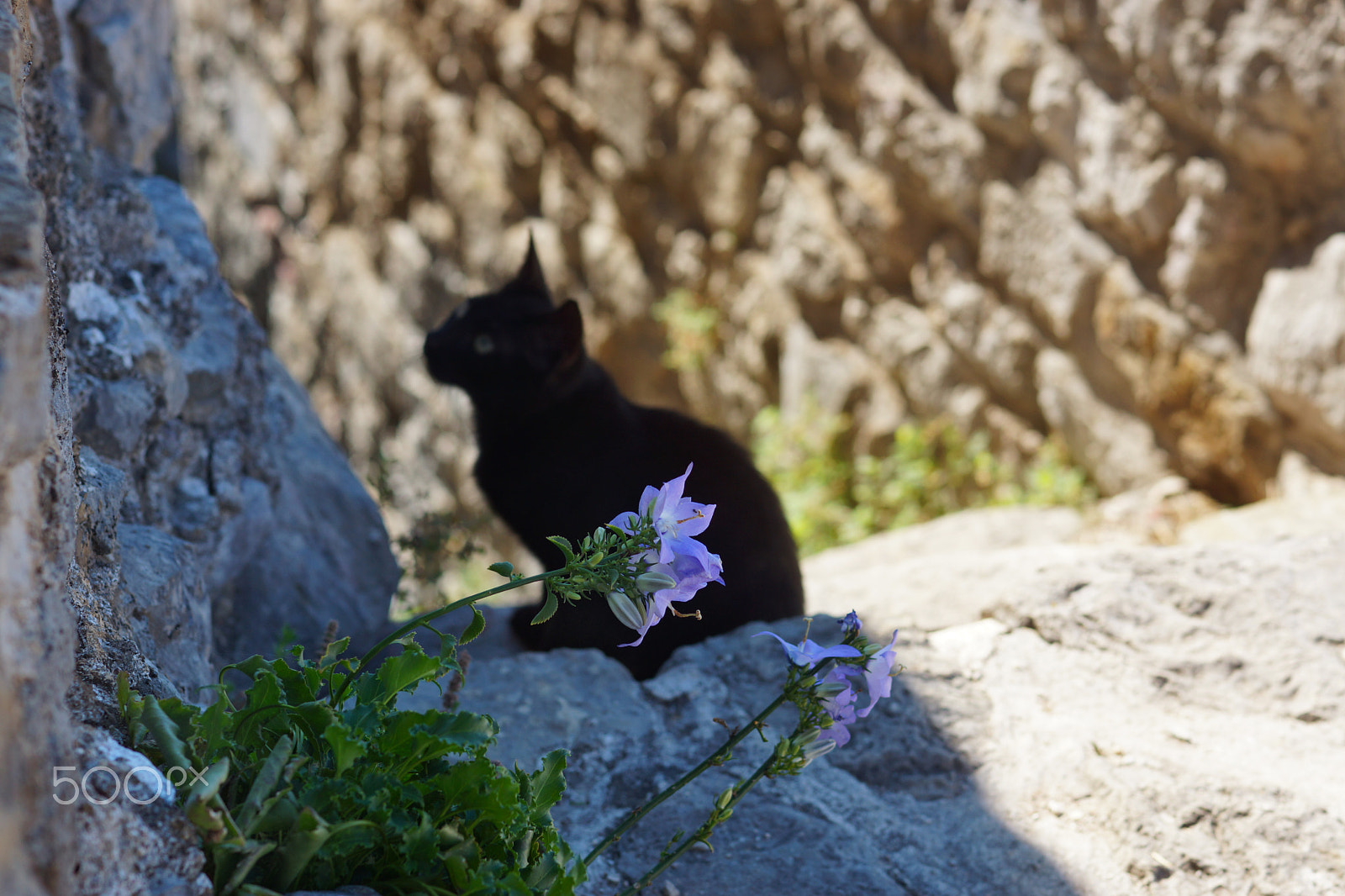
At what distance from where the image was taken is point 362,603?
234 centimetres

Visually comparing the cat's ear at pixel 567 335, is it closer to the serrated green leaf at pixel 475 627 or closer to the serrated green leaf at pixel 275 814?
the serrated green leaf at pixel 475 627

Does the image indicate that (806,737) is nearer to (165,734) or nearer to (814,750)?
(814,750)

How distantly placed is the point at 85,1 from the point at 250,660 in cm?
191

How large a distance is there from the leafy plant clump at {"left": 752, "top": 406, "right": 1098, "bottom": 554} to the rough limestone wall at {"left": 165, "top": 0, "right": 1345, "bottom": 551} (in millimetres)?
131

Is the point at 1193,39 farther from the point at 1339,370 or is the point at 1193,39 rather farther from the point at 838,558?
the point at 838,558

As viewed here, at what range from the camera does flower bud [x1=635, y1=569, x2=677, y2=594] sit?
94 cm

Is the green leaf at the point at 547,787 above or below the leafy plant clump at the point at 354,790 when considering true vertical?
below

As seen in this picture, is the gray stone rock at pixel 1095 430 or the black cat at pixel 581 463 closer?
the black cat at pixel 581 463

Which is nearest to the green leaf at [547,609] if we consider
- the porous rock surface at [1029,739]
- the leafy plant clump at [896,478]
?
the porous rock surface at [1029,739]

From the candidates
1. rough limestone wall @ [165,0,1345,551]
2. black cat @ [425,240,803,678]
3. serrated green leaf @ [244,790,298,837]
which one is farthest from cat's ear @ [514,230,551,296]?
serrated green leaf @ [244,790,298,837]

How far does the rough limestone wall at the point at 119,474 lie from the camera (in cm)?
72

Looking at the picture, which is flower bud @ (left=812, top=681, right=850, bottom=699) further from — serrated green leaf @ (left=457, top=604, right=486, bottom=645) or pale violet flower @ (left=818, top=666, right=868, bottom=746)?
serrated green leaf @ (left=457, top=604, right=486, bottom=645)

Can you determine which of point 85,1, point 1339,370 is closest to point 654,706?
point 85,1

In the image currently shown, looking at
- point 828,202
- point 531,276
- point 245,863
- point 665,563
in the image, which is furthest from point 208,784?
point 828,202
